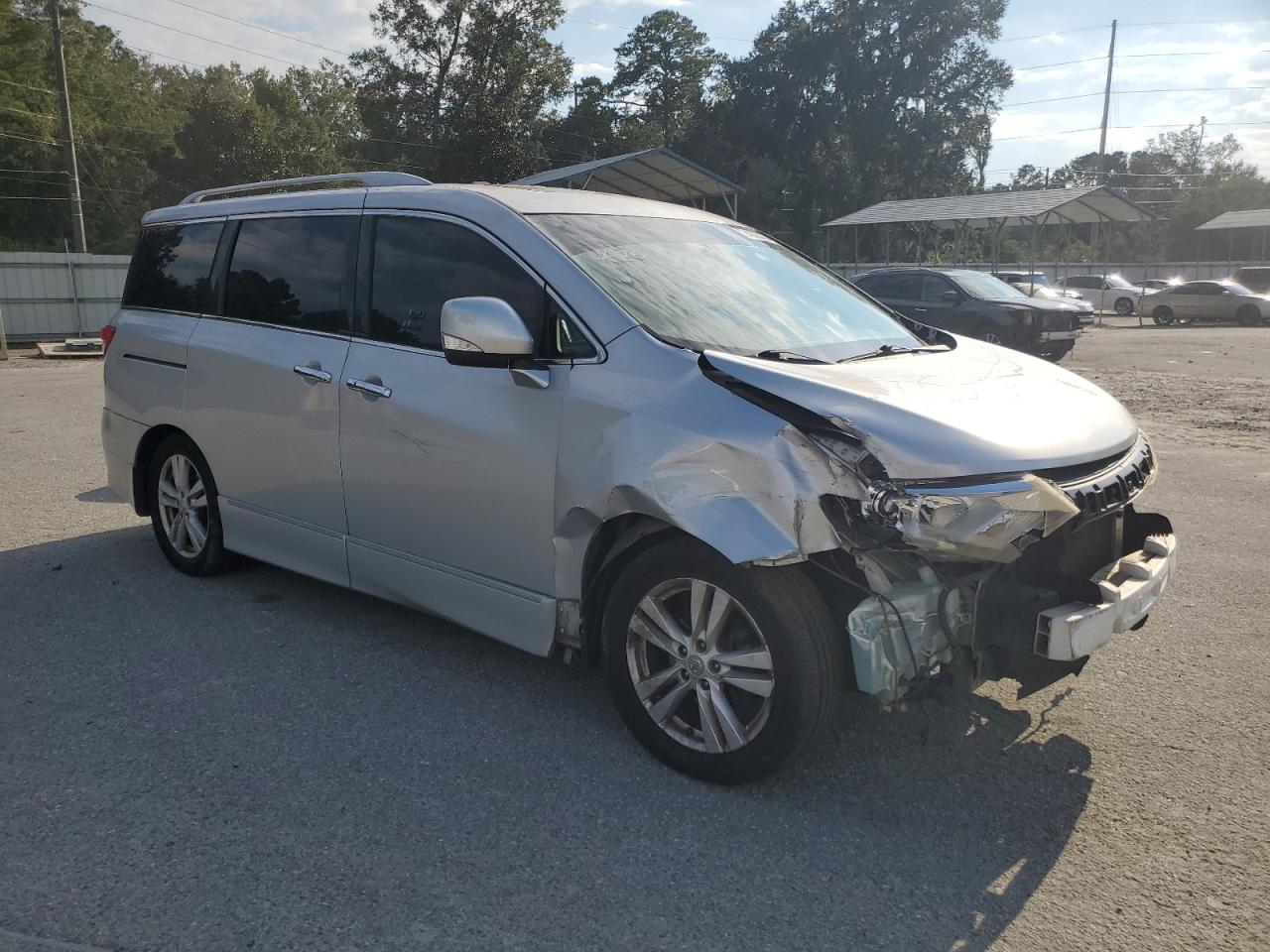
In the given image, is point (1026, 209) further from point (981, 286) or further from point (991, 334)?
point (991, 334)

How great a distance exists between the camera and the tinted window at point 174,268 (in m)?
5.20

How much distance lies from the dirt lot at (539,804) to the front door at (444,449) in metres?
0.46

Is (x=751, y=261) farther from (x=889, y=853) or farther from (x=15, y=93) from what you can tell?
(x=15, y=93)

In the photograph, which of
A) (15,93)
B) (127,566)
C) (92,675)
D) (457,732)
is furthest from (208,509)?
(15,93)

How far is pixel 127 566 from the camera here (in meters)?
5.66

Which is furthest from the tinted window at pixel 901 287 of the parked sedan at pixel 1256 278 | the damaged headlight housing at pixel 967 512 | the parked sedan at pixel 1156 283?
the parked sedan at pixel 1156 283

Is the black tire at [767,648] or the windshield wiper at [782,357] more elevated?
the windshield wiper at [782,357]

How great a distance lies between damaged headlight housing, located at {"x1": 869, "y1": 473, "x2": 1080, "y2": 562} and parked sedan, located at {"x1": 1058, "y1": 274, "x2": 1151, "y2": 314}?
38.5 meters

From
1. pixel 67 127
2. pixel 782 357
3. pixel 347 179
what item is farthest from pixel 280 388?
pixel 67 127

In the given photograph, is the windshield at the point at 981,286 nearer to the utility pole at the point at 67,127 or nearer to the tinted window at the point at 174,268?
the tinted window at the point at 174,268

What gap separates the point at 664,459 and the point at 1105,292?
40.0 m

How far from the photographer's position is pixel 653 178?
91.5 ft

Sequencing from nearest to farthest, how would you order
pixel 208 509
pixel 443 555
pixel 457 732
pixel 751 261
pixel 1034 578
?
pixel 1034 578
pixel 457 732
pixel 443 555
pixel 751 261
pixel 208 509

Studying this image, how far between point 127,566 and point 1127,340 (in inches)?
988
